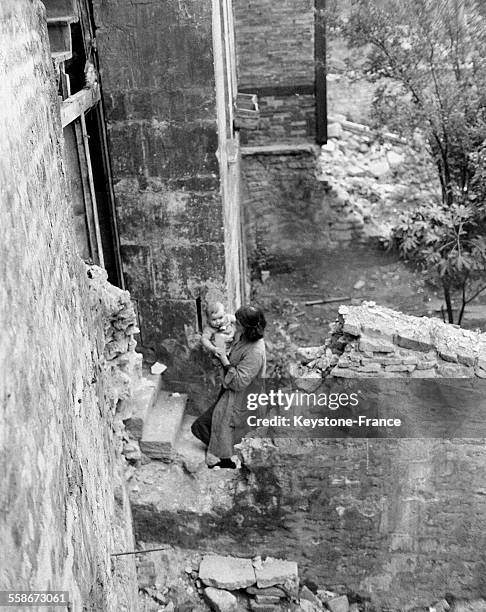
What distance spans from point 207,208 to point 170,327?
1015 mm

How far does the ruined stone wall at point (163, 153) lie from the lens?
5016mm

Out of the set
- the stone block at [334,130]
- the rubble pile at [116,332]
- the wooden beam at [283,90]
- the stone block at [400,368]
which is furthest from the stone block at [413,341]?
the stone block at [334,130]

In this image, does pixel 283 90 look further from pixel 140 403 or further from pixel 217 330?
pixel 140 403

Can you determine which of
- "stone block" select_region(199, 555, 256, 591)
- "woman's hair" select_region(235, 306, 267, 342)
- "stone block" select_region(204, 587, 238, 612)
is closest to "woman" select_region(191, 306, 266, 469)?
"woman's hair" select_region(235, 306, 267, 342)

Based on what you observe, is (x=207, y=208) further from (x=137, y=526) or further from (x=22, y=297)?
(x=22, y=297)

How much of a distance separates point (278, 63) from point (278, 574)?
23.4 feet

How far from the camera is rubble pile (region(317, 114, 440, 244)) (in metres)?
9.73

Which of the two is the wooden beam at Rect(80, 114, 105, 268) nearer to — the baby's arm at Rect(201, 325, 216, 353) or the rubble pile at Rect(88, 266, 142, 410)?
the rubble pile at Rect(88, 266, 142, 410)

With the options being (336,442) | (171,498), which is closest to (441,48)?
(336,442)

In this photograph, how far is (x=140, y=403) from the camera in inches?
213

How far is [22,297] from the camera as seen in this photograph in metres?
1.80

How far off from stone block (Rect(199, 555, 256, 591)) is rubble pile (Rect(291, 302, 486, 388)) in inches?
54.1

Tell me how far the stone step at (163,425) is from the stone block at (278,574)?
1.01 meters

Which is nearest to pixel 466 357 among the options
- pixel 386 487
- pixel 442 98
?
pixel 386 487
